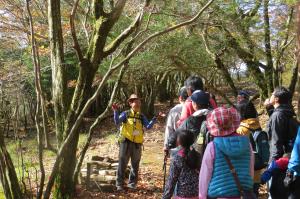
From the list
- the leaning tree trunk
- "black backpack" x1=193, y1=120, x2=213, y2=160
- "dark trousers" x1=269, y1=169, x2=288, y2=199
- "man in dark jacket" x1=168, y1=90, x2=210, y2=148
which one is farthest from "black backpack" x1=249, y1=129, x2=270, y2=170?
the leaning tree trunk

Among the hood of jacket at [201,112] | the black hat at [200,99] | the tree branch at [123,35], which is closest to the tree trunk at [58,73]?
the tree branch at [123,35]

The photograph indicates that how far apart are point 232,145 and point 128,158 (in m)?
4.33

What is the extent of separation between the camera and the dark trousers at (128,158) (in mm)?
7223

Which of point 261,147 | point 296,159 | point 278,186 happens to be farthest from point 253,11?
point 296,159

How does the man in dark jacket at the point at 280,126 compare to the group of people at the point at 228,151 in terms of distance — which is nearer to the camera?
the group of people at the point at 228,151

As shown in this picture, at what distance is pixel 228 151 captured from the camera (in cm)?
321

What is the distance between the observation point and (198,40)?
13.8m

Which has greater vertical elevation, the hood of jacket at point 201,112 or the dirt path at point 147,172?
the hood of jacket at point 201,112

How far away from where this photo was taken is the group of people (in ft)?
10.6

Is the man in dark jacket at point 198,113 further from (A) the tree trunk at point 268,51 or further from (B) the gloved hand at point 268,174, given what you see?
(A) the tree trunk at point 268,51

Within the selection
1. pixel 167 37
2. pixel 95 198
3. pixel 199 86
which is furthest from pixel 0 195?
pixel 167 37

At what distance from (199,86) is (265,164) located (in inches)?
53.1

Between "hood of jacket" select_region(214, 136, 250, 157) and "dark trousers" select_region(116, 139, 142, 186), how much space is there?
4.13 m

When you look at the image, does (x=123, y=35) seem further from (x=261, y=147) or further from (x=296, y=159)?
(x=296, y=159)
